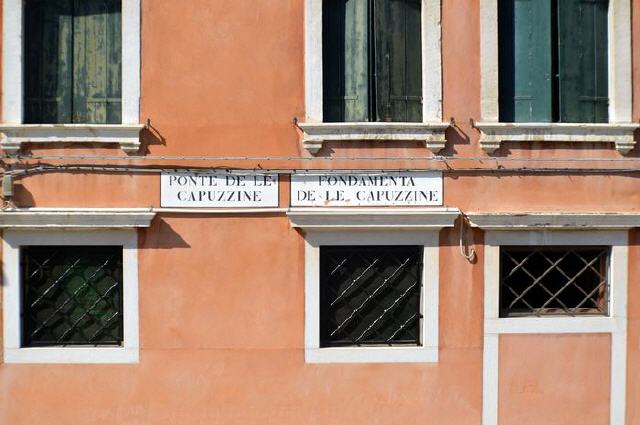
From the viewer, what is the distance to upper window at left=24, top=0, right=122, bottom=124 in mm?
6055

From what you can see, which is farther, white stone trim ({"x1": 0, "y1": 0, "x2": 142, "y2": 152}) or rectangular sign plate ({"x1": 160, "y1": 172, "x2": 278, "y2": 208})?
rectangular sign plate ({"x1": 160, "y1": 172, "x2": 278, "y2": 208})

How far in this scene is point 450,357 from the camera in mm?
6109

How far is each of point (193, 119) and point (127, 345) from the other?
2531 millimetres

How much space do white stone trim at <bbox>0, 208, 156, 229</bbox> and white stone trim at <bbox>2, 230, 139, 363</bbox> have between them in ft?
0.55

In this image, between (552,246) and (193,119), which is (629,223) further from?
(193,119)

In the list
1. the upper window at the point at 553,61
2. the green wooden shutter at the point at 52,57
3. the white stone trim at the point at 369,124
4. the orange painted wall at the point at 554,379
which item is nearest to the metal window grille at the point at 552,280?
the orange painted wall at the point at 554,379

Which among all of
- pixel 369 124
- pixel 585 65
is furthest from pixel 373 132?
pixel 585 65

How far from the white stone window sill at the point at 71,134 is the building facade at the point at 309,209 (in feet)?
0.09

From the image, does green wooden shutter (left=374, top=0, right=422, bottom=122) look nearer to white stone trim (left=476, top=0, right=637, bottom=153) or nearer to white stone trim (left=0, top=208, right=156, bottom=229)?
white stone trim (left=476, top=0, right=637, bottom=153)

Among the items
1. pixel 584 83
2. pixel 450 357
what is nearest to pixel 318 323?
pixel 450 357

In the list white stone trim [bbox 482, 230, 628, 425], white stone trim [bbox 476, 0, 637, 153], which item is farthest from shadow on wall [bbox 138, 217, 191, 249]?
white stone trim [bbox 476, 0, 637, 153]

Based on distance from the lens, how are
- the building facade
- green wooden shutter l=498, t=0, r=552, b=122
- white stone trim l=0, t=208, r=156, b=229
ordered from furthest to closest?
1. green wooden shutter l=498, t=0, r=552, b=122
2. the building facade
3. white stone trim l=0, t=208, r=156, b=229

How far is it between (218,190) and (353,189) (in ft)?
4.77

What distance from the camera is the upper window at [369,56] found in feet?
20.1
